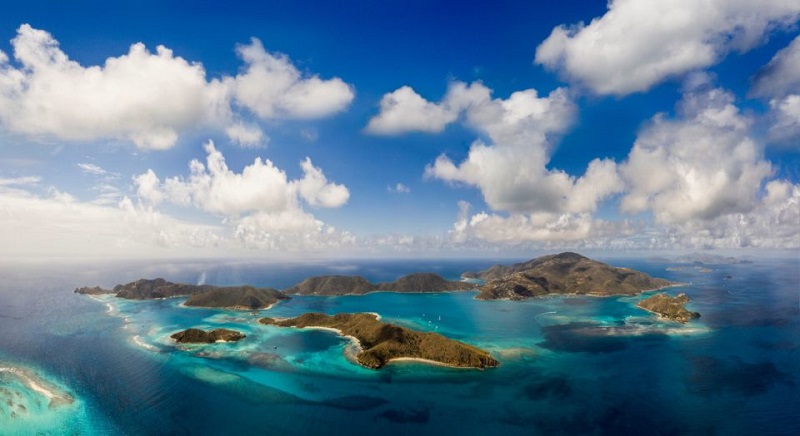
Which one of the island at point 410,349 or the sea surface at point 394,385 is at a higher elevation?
the island at point 410,349

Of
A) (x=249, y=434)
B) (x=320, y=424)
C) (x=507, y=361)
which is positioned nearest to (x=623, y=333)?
(x=507, y=361)

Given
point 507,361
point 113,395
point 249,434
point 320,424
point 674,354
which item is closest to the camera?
point 249,434

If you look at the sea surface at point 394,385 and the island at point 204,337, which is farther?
the island at point 204,337

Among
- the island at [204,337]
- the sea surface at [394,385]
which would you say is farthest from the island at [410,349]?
the island at [204,337]

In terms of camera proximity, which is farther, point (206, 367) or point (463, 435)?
point (206, 367)

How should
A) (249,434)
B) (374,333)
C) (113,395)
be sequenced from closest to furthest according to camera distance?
(249,434), (113,395), (374,333)

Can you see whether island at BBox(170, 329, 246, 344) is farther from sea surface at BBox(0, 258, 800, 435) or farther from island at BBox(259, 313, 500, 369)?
island at BBox(259, 313, 500, 369)

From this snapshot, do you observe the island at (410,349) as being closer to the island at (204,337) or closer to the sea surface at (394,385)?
the sea surface at (394,385)

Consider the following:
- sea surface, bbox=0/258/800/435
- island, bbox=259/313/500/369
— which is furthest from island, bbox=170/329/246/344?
island, bbox=259/313/500/369

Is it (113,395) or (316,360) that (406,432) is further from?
(113,395)
